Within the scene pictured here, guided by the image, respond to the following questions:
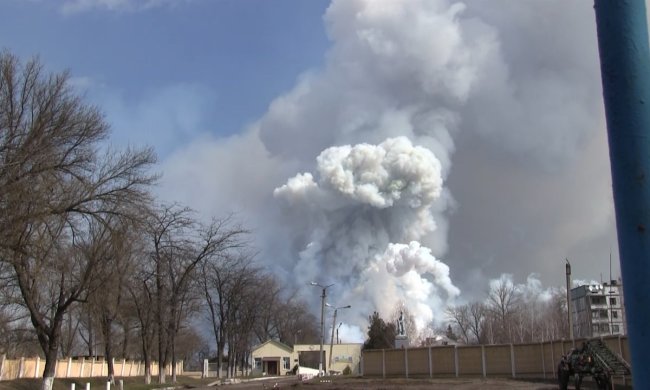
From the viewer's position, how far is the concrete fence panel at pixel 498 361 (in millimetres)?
43219

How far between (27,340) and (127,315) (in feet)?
39.3

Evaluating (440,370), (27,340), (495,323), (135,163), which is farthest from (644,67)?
(495,323)

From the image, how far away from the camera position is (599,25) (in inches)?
101

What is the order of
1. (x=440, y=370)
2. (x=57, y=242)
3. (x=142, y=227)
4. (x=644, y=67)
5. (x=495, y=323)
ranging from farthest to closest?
(x=495, y=323) < (x=440, y=370) < (x=142, y=227) < (x=57, y=242) < (x=644, y=67)

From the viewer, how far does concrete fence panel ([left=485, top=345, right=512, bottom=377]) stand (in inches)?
1702

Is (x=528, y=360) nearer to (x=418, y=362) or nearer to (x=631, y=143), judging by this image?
(x=418, y=362)

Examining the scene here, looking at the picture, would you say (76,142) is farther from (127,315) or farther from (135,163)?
(127,315)

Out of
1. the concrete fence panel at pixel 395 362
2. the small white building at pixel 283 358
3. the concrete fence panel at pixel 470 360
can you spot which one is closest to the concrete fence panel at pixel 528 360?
the concrete fence panel at pixel 470 360

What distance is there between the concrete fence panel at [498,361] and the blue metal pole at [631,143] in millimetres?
43249

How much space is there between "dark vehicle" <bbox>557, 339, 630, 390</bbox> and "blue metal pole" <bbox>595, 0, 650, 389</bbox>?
22.5 metres

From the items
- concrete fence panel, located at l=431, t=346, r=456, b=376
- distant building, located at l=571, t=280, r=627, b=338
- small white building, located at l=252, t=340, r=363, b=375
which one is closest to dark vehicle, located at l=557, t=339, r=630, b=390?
concrete fence panel, located at l=431, t=346, r=456, b=376

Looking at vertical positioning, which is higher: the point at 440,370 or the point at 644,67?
the point at 644,67

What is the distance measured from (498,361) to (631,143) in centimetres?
4453

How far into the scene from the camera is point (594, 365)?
23.1 meters
